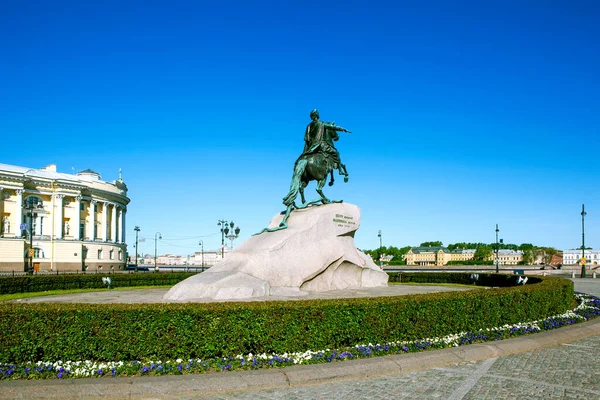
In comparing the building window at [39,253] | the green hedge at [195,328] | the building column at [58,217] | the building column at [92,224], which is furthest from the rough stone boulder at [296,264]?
the building column at [92,224]

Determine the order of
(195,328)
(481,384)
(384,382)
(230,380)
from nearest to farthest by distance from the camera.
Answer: (230,380) → (481,384) → (384,382) → (195,328)

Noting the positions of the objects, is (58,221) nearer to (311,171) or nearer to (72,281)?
(72,281)

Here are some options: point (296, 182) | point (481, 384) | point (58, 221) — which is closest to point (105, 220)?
point (58, 221)

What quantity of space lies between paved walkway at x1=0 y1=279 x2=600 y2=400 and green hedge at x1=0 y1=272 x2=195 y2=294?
65.0ft

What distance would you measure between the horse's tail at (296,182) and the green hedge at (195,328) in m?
10.5

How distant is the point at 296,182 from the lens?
20266 mm

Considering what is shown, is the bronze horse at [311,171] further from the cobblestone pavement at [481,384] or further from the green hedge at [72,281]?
the green hedge at [72,281]

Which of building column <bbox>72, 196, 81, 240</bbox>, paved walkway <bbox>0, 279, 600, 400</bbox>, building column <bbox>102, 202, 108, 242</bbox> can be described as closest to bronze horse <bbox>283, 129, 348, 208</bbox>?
paved walkway <bbox>0, 279, 600, 400</bbox>

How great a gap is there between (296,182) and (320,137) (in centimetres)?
215

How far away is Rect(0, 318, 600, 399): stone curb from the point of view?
22.3 feet

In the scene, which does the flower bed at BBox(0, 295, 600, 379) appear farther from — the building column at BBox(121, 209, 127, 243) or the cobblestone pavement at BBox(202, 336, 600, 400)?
the building column at BBox(121, 209, 127, 243)

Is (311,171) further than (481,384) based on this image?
Yes

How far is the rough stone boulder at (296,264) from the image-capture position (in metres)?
15.6

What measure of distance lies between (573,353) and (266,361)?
616 centimetres
